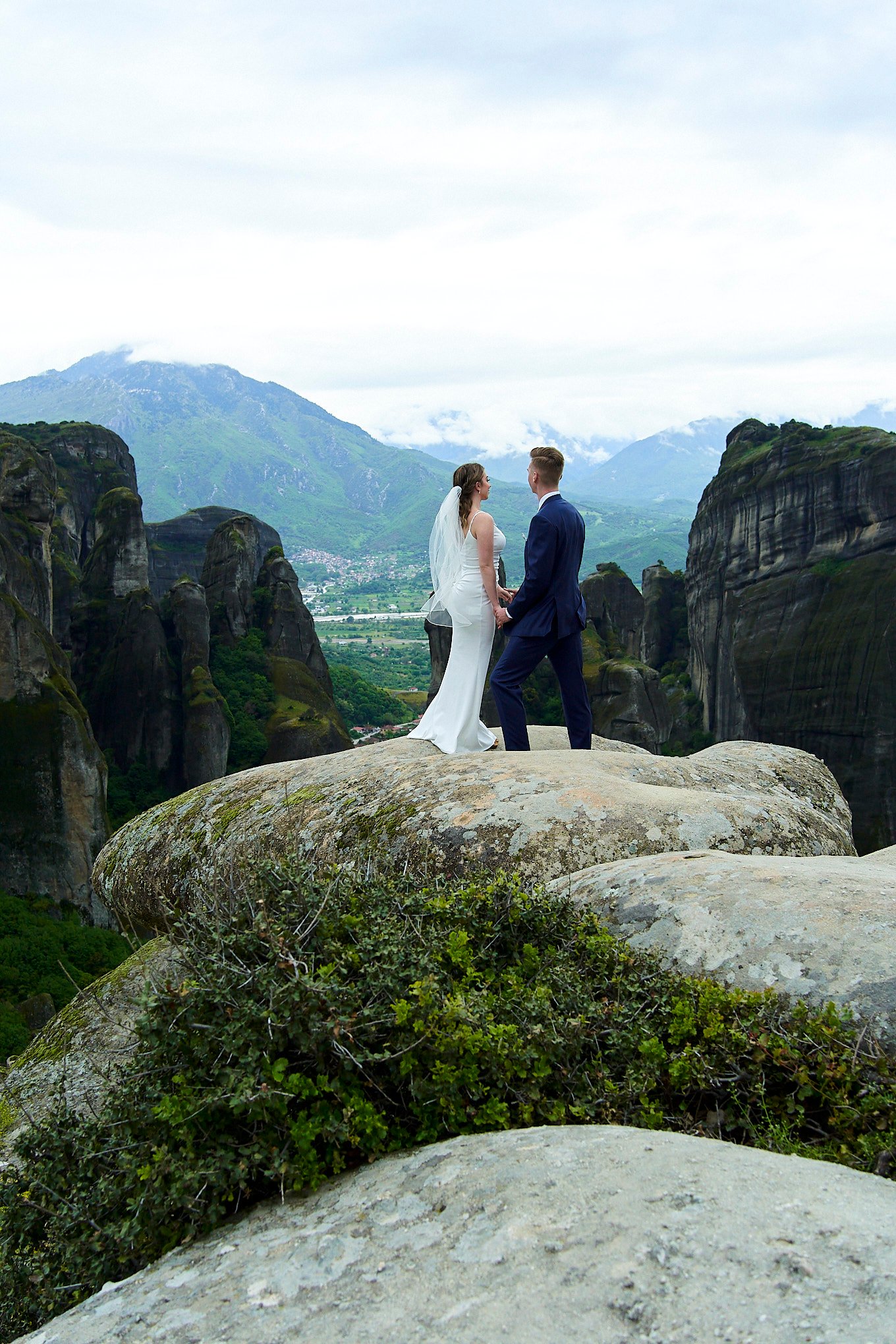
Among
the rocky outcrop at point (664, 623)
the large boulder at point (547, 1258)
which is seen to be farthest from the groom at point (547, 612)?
the rocky outcrop at point (664, 623)

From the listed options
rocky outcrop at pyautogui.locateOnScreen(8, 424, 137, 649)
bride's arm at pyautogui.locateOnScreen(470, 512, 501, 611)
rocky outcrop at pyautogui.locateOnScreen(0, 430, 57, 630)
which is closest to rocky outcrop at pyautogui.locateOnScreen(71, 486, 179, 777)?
rocky outcrop at pyautogui.locateOnScreen(8, 424, 137, 649)

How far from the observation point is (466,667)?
1079 centimetres

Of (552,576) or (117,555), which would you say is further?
(117,555)

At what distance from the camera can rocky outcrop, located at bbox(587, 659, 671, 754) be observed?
5859 cm

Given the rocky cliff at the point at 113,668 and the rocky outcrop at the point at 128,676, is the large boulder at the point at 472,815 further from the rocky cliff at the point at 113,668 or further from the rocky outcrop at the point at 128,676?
the rocky outcrop at the point at 128,676

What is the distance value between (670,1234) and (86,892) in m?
49.8

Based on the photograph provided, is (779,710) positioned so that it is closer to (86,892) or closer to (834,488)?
(834,488)

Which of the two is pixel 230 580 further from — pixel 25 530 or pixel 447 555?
pixel 447 555

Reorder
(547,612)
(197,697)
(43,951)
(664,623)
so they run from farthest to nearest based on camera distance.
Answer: (664,623)
(197,697)
(43,951)
(547,612)

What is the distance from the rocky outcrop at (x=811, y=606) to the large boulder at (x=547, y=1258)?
5719 cm

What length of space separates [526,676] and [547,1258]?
25.0 feet

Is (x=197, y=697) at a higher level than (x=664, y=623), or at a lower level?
lower

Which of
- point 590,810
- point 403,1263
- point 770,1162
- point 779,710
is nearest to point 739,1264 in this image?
point 770,1162

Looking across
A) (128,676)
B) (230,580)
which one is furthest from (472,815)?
(230,580)
